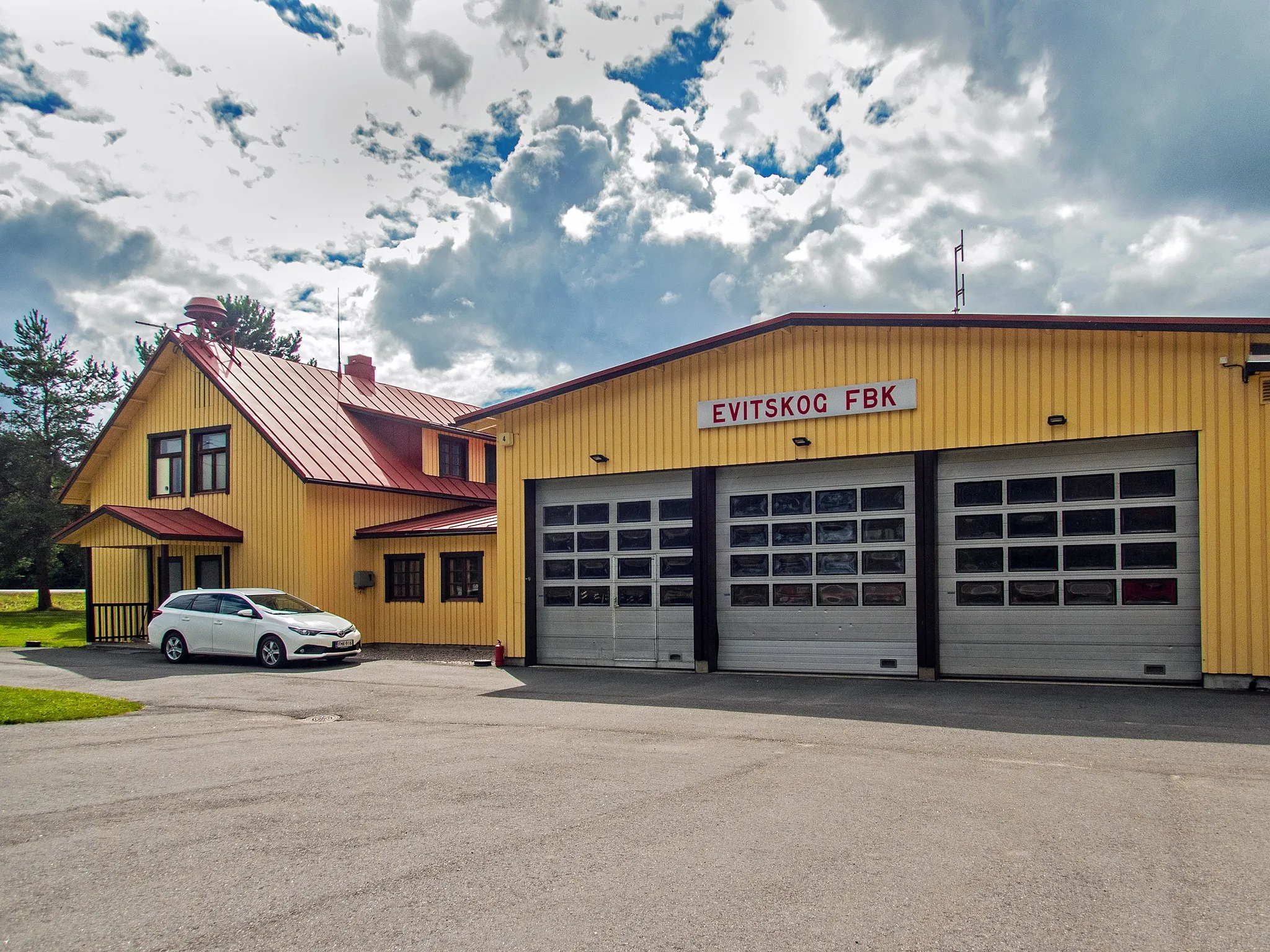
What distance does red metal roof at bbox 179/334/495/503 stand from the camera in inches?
930

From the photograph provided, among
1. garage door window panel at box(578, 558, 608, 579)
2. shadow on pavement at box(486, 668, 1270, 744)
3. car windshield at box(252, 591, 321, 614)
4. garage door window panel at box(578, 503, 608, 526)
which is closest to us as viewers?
shadow on pavement at box(486, 668, 1270, 744)

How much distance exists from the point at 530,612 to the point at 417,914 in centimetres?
1287

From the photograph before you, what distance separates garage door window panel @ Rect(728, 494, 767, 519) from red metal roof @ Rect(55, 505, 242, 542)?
1389 cm

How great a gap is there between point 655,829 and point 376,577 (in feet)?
62.0

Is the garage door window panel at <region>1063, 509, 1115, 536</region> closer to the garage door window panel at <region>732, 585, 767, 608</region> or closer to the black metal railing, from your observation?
the garage door window panel at <region>732, 585, 767, 608</region>

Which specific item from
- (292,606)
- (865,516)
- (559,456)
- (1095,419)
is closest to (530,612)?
(559,456)

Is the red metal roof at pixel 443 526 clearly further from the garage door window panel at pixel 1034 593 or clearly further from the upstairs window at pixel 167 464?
the garage door window panel at pixel 1034 593

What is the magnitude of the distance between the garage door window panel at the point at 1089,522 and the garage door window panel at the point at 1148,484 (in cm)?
33

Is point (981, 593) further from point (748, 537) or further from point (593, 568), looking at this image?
point (593, 568)

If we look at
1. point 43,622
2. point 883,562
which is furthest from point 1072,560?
point 43,622

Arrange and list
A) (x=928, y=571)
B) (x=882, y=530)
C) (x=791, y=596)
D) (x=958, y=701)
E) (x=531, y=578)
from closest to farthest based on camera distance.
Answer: (x=958, y=701)
(x=928, y=571)
(x=882, y=530)
(x=791, y=596)
(x=531, y=578)

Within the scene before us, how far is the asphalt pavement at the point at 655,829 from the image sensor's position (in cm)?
454

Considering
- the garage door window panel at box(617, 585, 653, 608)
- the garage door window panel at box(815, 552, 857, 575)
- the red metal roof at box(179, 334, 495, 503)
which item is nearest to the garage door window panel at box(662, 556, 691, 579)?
the garage door window panel at box(617, 585, 653, 608)

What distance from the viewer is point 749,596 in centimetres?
1545
